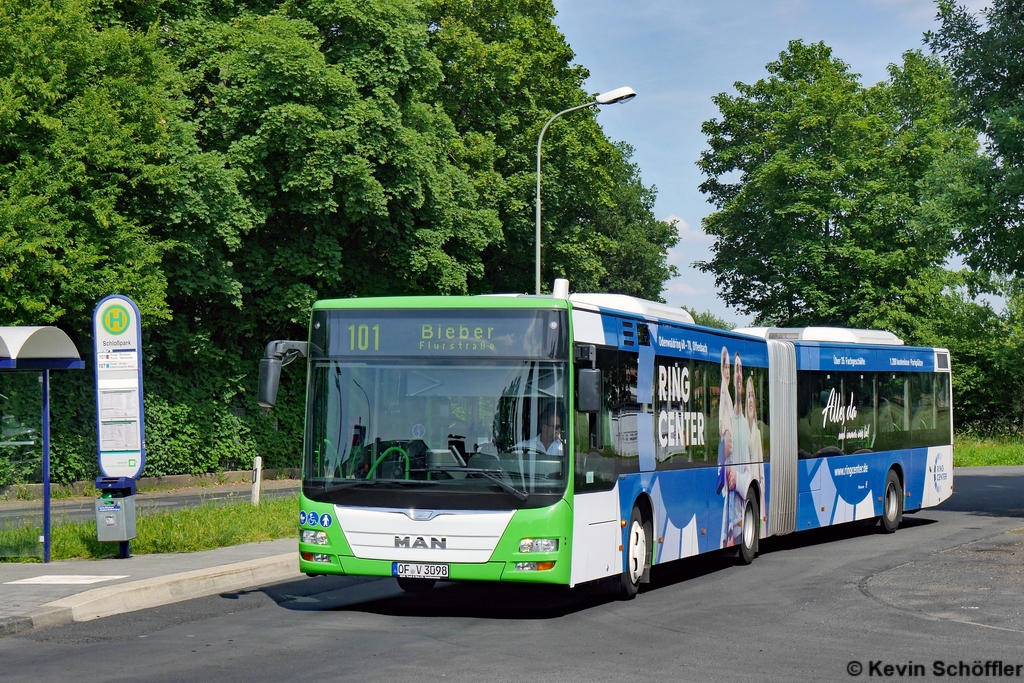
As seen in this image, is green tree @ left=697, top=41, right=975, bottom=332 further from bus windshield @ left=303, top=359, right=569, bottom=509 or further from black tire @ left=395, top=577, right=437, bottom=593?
bus windshield @ left=303, top=359, right=569, bottom=509

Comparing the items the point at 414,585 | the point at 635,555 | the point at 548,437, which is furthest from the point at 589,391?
the point at 414,585

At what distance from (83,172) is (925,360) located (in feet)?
54.7

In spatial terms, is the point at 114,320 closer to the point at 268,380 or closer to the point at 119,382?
the point at 119,382

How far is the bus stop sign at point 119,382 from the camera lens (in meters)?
15.0

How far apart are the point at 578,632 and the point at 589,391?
2011mm

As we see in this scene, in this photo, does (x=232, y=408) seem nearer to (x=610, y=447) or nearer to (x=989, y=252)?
(x=989, y=252)

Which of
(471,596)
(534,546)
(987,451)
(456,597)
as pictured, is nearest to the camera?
(534,546)

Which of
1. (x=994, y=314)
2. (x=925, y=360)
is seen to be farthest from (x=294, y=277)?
→ (x=994, y=314)

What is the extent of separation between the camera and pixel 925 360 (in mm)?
22359

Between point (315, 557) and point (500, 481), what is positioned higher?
point (500, 481)

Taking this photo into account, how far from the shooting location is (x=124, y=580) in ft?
42.4

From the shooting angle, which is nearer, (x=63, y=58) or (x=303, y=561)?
(x=303, y=561)

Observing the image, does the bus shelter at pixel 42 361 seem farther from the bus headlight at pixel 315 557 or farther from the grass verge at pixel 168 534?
the bus headlight at pixel 315 557

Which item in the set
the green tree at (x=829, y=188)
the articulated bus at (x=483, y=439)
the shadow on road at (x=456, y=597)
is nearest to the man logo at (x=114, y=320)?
the shadow on road at (x=456, y=597)
